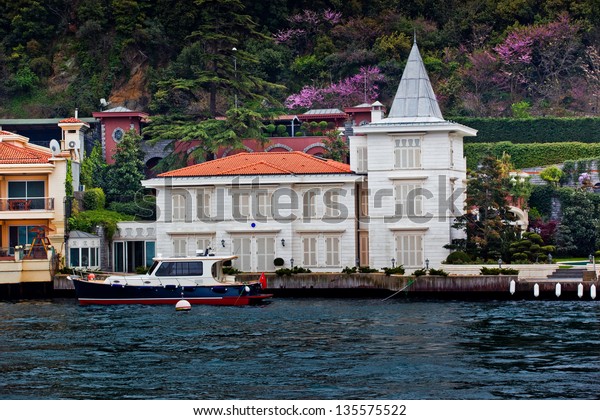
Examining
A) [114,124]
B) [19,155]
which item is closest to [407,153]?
[19,155]

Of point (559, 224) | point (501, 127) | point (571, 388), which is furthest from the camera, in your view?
point (501, 127)

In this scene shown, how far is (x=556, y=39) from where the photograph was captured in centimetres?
10725

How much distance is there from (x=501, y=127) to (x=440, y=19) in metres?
22.5

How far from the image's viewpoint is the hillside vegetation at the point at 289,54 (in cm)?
10412

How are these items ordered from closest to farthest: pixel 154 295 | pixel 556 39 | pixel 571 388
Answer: pixel 571 388
pixel 154 295
pixel 556 39

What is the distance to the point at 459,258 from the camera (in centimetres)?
7019

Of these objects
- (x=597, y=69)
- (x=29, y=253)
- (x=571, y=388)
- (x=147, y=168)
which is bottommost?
(x=571, y=388)

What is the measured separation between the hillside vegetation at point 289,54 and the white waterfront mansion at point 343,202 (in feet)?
73.5

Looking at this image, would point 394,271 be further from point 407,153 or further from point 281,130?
point 281,130

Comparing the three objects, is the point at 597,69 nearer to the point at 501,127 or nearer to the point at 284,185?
the point at 501,127

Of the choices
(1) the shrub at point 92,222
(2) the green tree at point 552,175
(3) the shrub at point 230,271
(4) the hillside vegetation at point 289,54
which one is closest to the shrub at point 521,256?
(3) the shrub at point 230,271

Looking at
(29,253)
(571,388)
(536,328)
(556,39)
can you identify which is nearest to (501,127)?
(556,39)

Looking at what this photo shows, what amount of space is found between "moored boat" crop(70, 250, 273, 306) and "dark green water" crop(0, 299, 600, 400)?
134 cm

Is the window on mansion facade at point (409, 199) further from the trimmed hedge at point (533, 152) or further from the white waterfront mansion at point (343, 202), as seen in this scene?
the trimmed hedge at point (533, 152)
